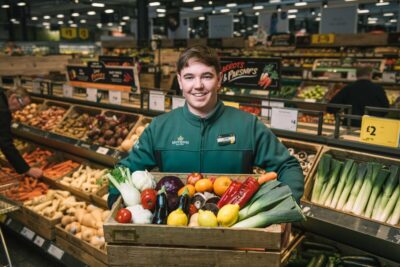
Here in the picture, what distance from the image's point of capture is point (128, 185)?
1.63 meters

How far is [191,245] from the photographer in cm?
135

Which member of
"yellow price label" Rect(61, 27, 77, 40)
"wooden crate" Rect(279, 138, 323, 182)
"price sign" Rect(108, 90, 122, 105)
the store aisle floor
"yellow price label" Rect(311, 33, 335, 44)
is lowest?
the store aisle floor

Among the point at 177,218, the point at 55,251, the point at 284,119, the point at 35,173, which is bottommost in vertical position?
the point at 55,251

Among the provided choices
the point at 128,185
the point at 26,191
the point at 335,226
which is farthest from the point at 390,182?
the point at 26,191

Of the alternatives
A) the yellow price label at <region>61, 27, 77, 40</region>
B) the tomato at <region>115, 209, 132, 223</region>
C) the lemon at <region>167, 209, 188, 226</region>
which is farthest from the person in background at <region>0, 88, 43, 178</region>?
the yellow price label at <region>61, 27, 77, 40</region>

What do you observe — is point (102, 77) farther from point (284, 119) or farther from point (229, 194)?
point (229, 194)

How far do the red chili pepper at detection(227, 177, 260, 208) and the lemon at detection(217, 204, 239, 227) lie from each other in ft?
0.35

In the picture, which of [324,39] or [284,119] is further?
[324,39]

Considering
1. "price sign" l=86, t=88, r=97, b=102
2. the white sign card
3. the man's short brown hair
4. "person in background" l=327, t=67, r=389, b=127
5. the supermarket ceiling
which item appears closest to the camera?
the man's short brown hair

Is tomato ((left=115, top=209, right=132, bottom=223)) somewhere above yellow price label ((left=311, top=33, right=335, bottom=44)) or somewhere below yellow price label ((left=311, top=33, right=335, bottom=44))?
below

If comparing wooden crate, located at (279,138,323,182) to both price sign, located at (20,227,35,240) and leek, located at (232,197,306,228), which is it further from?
price sign, located at (20,227,35,240)

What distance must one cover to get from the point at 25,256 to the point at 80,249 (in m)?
1.19

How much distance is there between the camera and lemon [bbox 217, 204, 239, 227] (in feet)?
4.58

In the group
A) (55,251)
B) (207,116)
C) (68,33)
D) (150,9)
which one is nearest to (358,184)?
(207,116)
